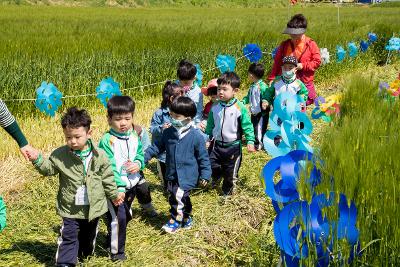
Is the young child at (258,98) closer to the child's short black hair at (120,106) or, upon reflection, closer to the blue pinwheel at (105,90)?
the blue pinwheel at (105,90)

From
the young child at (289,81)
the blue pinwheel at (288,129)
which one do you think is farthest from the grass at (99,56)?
the blue pinwheel at (288,129)

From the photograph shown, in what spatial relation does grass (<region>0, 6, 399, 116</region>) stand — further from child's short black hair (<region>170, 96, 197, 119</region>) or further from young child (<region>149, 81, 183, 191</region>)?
child's short black hair (<region>170, 96, 197, 119</region>)

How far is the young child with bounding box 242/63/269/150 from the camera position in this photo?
608cm

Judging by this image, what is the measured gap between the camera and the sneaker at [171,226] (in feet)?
13.1

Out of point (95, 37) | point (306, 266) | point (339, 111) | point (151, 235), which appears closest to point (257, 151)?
point (339, 111)

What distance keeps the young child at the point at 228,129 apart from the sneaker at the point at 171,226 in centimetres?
87

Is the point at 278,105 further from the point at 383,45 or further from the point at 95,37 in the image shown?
the point at 383,45

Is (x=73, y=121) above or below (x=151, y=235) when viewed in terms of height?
above

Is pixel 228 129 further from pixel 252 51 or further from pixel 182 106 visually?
pixel 252 51

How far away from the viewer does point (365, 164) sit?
218cm

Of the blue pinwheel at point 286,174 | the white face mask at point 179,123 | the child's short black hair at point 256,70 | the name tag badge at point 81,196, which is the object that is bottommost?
the name tag badge at point 81,196

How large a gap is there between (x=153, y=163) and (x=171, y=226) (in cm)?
181

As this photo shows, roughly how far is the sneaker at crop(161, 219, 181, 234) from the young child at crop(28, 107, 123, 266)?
76cm

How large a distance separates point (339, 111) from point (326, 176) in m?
2.14
